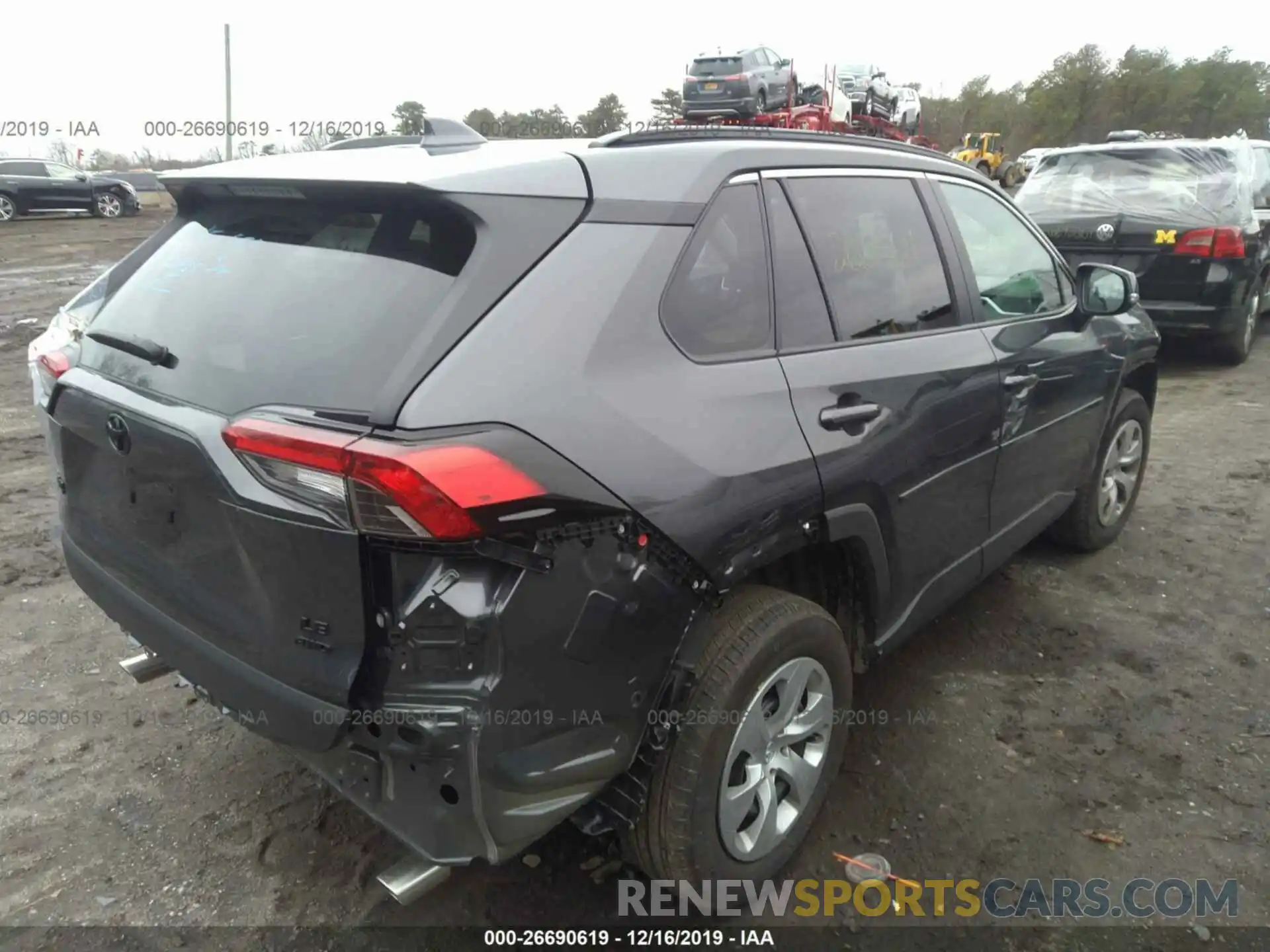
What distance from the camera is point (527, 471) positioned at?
1691 millimetres

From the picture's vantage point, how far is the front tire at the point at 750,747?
6.84 feet

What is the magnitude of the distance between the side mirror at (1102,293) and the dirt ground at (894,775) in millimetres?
1278

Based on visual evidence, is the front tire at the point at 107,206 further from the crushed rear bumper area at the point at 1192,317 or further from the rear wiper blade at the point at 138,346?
the rear wiper blade at the point at 138,346

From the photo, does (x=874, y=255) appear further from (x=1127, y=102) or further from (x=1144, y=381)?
(x=1127, y=102)

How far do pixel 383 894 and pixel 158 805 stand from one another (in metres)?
0.82

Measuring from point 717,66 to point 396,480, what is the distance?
65.1 ft

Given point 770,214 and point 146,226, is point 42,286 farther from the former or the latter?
point 770,214

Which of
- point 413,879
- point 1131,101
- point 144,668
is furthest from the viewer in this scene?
point 1131,101

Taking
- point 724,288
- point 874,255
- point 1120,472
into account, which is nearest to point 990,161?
point 1120,472

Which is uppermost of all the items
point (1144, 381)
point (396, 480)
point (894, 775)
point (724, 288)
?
point (724, 288)

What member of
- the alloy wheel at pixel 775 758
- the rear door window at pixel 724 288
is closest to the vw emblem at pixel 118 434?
the rear door window at pixel 724 288

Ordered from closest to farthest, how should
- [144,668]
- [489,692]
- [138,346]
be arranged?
[489,692]
[138,346]
[144,668]

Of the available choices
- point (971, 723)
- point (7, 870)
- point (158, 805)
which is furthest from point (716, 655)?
point (7, 870)

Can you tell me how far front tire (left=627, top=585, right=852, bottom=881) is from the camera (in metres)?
2.08
